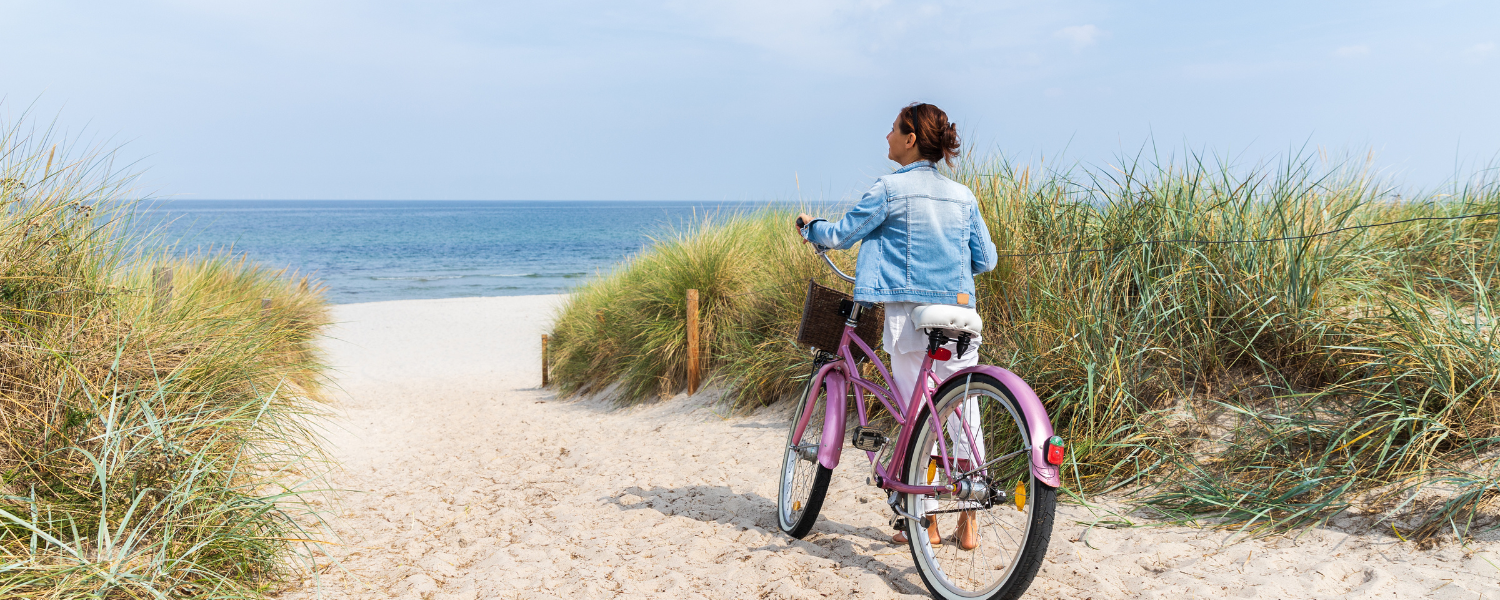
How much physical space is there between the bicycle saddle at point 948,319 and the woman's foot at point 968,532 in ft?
2.41

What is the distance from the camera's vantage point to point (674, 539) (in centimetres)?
363

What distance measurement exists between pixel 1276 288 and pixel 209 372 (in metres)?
4.92

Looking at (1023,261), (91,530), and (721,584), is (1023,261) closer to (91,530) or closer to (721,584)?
(721,584)

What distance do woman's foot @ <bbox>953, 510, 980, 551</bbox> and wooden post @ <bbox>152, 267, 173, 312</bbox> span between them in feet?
12.7

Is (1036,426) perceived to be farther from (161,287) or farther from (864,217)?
(161,287)

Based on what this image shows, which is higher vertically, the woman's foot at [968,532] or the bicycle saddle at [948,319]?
the bicycle saddle at [948,319]

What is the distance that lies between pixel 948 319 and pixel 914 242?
450 mm

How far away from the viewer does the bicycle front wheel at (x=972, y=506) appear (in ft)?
7.60

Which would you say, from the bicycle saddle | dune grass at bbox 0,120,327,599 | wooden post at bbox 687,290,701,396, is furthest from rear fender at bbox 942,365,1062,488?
wooden post at bbox 687,290,701,396

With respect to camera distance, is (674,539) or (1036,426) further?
(674,539)

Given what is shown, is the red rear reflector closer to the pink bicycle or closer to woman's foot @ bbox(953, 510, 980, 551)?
the pink bicycle

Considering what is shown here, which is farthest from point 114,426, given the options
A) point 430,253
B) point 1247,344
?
point 430,253

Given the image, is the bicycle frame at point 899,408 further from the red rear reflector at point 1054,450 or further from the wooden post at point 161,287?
the wooden post at point 161,287

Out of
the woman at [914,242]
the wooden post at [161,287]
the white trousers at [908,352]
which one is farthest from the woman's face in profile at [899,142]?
the wooden post at [161,287]
